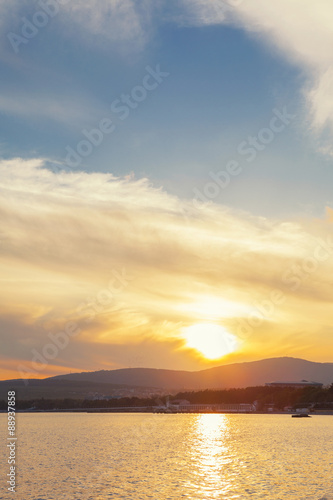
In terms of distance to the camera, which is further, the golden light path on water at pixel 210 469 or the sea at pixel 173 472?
the golden light path on water at pixel 210 469

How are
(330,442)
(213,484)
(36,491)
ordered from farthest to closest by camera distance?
(330,442), (213,484), (36,491)

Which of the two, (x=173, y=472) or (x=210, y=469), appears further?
Answer: (x=210, y=469)

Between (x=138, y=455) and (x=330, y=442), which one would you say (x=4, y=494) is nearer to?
(x=138, y=455)

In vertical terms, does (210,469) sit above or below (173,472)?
below

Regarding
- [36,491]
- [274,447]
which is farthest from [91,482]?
[274,447]

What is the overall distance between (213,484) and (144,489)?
887 cm

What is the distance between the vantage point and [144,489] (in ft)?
204

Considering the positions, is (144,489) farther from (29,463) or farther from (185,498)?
(29,463)

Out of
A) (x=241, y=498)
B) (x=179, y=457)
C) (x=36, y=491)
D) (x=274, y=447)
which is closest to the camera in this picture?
(x=241, y=498)

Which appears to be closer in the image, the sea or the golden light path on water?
the sea

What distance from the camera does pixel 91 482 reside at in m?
67.2

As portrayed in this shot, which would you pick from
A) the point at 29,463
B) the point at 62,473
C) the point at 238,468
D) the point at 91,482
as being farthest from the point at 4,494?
the point at 238,468

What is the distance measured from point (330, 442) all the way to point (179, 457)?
4161 cm

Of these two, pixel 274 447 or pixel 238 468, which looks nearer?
pixel 238 468
